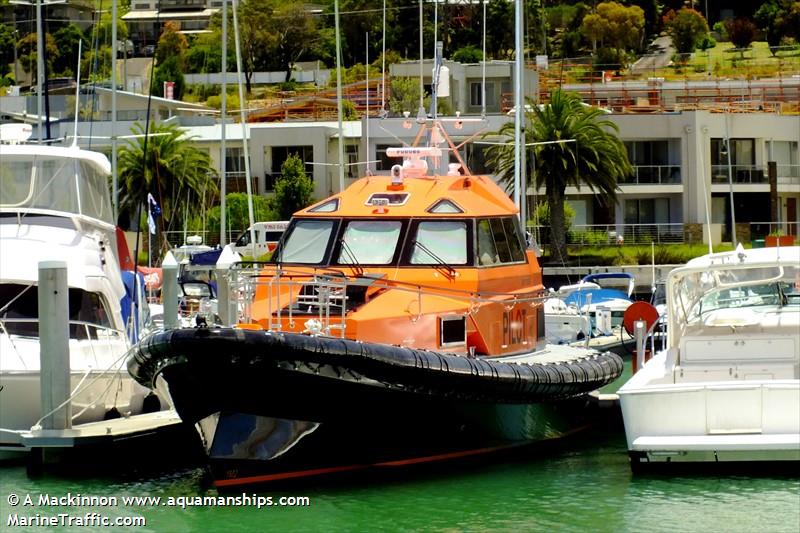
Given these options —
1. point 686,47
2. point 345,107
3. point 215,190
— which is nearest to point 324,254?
point 215,190

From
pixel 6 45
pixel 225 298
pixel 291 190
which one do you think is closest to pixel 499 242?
pixel 225 298

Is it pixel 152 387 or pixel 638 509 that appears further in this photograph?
pixel 152 387

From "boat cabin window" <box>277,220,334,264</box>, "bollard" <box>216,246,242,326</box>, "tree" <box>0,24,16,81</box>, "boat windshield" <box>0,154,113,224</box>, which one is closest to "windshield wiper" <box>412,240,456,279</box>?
"boat cabin window" <box>277,220,334,264</box>

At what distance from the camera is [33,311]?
17828 millimetres

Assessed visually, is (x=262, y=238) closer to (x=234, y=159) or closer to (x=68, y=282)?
(x=234, y=159)

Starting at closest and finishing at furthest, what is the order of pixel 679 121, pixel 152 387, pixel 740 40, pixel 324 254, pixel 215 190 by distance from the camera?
pixel 152 387 < pixel 324 254 < pixel 215 190 < pixel 679 121 < pixel 740 40

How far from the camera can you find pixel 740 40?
90.5 metres

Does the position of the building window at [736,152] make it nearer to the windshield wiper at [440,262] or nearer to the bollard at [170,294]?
the bollard at [170,294]

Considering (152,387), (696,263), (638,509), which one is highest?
(696,263)

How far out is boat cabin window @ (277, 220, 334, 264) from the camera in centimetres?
1756

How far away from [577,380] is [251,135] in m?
37.0

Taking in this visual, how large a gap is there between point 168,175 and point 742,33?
5298 centimetres

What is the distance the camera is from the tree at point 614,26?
88675 millimetres

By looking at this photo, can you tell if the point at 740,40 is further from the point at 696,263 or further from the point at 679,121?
the point at 696,263
